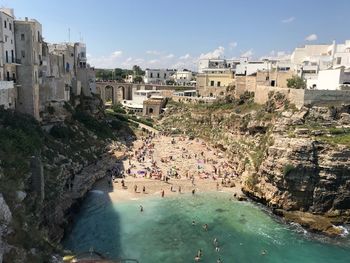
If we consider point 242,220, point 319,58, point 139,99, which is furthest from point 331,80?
point 139,99

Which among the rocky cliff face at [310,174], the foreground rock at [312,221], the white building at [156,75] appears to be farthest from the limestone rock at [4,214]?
the white building at [156,75]

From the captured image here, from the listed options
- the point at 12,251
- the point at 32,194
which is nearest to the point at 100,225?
the point at 32,194

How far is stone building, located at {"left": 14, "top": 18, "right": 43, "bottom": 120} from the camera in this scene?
1404 inches

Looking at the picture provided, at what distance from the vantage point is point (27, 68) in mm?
35688

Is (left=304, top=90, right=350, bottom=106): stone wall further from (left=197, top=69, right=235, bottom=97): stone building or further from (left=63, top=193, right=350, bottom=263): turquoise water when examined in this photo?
(left=197, top=69, right=235, bottom=97): stone building

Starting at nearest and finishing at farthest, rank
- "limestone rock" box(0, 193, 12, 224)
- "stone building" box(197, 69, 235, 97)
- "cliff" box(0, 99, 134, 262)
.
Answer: "limestone rock" box(0, 193, 12, 224) → "cliff" box(0, 99, 134, 262) → "stone building" box(197, 69, 235, 97)

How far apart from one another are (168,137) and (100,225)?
103ft

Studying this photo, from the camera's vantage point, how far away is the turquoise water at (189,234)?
25.7 metres

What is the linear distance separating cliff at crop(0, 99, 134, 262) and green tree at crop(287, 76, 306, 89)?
2462 centimetres

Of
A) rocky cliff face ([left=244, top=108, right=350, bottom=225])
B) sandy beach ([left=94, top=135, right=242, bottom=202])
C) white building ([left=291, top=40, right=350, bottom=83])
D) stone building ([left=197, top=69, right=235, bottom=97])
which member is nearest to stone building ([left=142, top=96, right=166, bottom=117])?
stone building ([left=197, top=69, right=235, bottom=97])

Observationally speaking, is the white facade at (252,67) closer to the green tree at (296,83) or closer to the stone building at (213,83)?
the stone building at (213,83)

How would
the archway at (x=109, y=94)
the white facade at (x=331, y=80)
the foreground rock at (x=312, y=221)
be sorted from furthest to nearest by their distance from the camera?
the archway at (x=109, y=94), the white facade at (x=331, y=80), the foreground rock at (x=312, y=221)

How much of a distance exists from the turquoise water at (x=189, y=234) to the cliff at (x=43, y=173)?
2313 mm

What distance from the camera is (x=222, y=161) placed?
47281mm
